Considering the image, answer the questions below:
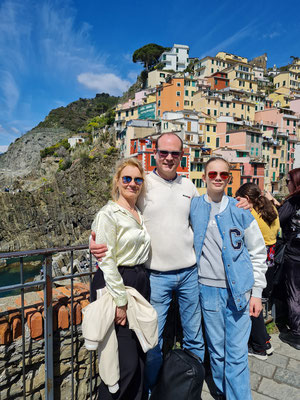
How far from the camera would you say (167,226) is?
98.8 inches

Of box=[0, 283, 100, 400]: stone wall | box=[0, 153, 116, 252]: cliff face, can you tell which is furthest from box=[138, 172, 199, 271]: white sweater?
box=[0, 153, 116, 252]: cliff face

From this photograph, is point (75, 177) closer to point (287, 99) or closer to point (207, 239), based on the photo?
point (207, 239)

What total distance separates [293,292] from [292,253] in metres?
0.55

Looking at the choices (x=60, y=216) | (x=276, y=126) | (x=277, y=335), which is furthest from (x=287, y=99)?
(x=277, y=335)

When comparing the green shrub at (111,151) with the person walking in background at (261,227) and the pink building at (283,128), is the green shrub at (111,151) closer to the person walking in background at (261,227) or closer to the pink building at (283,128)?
the pink building at (283,128)

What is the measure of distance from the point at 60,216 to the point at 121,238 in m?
40.1

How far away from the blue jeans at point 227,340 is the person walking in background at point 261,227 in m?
0.87

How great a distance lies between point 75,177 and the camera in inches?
1592

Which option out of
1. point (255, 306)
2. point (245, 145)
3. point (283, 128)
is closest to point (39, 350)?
point (255, 306)

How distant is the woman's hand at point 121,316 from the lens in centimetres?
203

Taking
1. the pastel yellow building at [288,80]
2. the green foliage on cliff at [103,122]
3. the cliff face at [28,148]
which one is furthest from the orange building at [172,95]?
the cliff face at [28,148]

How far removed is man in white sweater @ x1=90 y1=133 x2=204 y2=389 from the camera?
2.49 m

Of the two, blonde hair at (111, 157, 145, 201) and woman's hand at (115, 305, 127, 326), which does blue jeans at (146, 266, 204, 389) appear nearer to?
woman's hand at (115, 305, 127, 326)

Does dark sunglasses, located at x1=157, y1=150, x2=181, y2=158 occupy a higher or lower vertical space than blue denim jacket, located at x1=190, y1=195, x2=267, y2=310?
higher
